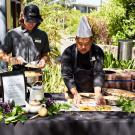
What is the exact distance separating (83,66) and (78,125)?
34.7 inches

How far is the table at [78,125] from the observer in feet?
10.1

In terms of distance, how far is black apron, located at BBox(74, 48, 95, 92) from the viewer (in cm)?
386

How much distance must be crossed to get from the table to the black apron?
28.3 inches

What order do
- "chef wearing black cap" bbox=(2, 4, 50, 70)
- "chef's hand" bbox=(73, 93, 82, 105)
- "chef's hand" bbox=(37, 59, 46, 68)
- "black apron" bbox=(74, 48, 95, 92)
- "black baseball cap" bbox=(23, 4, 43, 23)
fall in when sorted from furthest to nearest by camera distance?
"chef wearing black cap" bbox=(2, 4, 50, 70) < "black baseball cap" bbox=(23, 4, 43, 23) < "chef's hand" bbox=(37, 59, 46, 68) < "black apron" bbox=(74, 48, 95, 92) < "chef's hand" bbox=(73, 93, 82, 105)

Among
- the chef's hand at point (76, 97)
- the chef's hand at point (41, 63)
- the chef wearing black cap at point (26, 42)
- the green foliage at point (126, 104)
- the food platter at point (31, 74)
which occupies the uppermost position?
the chef wearing black cap at point (26, 42)

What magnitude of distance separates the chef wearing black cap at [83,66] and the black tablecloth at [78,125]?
44cm

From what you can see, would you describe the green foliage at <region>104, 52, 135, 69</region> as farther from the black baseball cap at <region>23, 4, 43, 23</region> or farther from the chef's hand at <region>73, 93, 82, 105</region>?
the chef's hand at <region>73, 93, 82, 105</region>

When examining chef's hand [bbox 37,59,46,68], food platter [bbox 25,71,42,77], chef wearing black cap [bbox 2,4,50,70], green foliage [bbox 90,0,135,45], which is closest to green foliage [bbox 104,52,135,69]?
chef wearing black cap [bbox 2,4,50,70]

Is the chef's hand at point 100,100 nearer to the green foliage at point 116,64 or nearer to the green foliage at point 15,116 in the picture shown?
the green foliage at point 15,116

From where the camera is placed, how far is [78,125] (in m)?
3.14

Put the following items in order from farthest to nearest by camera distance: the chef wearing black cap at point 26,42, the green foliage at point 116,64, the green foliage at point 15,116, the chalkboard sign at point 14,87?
the green foliage at point 116,64 < the chef wearing black cap at point 26,42 < the chalkboard sign at point 14,87 < the green foliage at point 15,116

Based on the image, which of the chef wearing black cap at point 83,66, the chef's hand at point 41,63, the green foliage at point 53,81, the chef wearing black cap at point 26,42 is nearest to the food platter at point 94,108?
the chef wearing black cap at point 83,66

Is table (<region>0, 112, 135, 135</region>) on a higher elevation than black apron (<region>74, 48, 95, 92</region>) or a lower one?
lower

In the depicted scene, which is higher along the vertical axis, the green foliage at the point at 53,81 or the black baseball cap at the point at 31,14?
the black baseball cap at the point at 31,14
